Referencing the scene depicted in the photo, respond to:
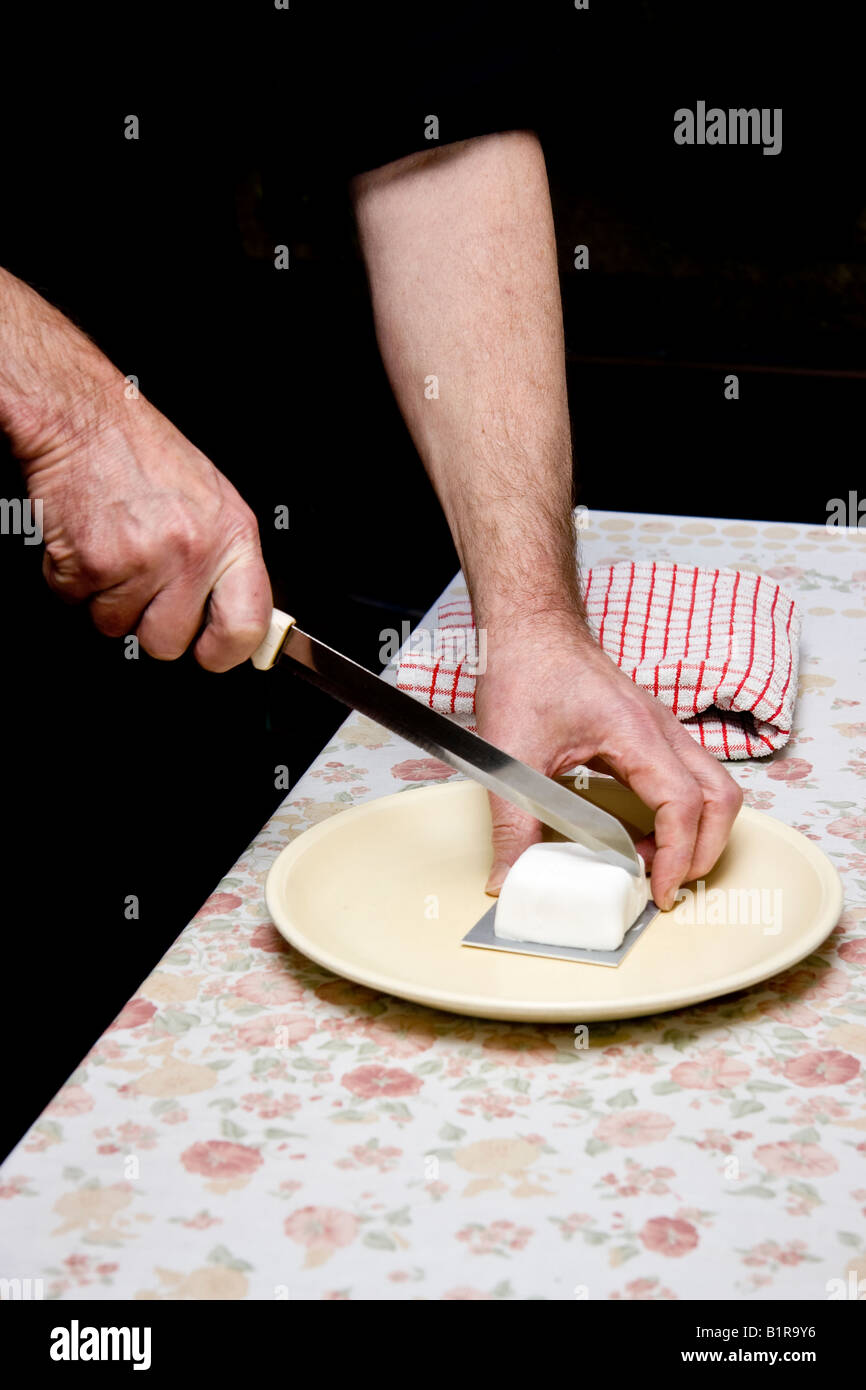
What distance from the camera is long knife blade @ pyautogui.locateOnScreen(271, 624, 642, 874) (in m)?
0.90

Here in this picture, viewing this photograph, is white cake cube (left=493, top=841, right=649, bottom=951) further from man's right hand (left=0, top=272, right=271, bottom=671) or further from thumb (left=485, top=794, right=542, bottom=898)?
man's right hand (left=0, top=272, right=271, bottom=671)

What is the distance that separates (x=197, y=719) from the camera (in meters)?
1.54

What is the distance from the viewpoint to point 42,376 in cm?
92

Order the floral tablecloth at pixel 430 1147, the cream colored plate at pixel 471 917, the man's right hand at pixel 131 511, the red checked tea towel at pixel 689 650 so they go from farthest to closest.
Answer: the red checked tea towel at pixel 689 650, the man's right hand at pixel 131 511, the cream colored plate at pixel 471 917, the floral tablecloth at pixel 430 1147

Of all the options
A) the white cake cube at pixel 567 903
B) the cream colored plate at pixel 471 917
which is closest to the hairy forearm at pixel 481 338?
the cream colored plate at pixel 471 917

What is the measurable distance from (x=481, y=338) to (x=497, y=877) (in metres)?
0.56

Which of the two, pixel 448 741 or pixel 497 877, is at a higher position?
pixel 448 741

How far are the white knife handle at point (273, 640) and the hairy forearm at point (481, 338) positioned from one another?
304 millimetres

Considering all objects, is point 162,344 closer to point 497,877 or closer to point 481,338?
point 481,338

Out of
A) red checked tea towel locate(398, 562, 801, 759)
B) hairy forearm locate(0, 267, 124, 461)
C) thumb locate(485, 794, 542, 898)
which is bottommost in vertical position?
thumb locate(485, 794, 542, 898)

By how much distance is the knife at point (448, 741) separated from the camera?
90 cm

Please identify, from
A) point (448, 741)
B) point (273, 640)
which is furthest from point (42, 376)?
point (448, 741)

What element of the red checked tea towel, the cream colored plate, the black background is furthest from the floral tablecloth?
the black background

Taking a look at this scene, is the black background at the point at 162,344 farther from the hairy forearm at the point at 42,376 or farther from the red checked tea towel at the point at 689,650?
the red checked tea towel at the point at 689,650
